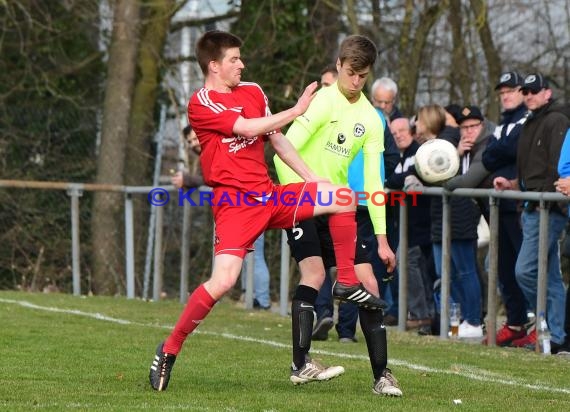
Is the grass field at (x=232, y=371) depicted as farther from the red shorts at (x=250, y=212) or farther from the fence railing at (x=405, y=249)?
the red shorts at (x=250, y=212)

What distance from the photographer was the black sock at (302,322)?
7691 millimetres

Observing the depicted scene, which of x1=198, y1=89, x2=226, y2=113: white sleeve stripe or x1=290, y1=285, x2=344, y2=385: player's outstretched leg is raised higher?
x1=198, y1=89, x2=226, y2=113: white sleeve stripe

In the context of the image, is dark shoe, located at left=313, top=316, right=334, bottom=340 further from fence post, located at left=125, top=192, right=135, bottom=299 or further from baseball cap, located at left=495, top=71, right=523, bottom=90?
fence post, located at left=125, top=192, right=135, bottom=299

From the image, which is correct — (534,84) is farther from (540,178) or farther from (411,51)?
(411,51)

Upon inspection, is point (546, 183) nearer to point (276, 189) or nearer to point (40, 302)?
point (276, 189)

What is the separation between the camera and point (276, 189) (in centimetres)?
760

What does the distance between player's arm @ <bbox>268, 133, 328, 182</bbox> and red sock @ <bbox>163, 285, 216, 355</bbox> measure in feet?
2.74

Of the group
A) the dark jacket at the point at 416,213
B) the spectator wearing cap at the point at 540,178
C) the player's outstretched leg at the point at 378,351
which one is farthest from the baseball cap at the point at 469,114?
the player's outstretched leg at the point at 378,351

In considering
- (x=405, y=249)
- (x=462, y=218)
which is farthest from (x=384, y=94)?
(x=405, y=249)

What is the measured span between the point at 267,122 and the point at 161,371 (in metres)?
1.49

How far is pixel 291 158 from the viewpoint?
7.60 meters

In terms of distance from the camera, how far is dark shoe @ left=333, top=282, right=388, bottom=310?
7.45 meters

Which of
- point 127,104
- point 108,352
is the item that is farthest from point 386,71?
point 108,352

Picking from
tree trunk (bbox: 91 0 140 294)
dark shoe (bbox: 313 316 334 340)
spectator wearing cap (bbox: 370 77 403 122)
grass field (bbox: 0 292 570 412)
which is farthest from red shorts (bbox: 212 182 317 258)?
tree trunk (bbox: 91 0 140 294)
